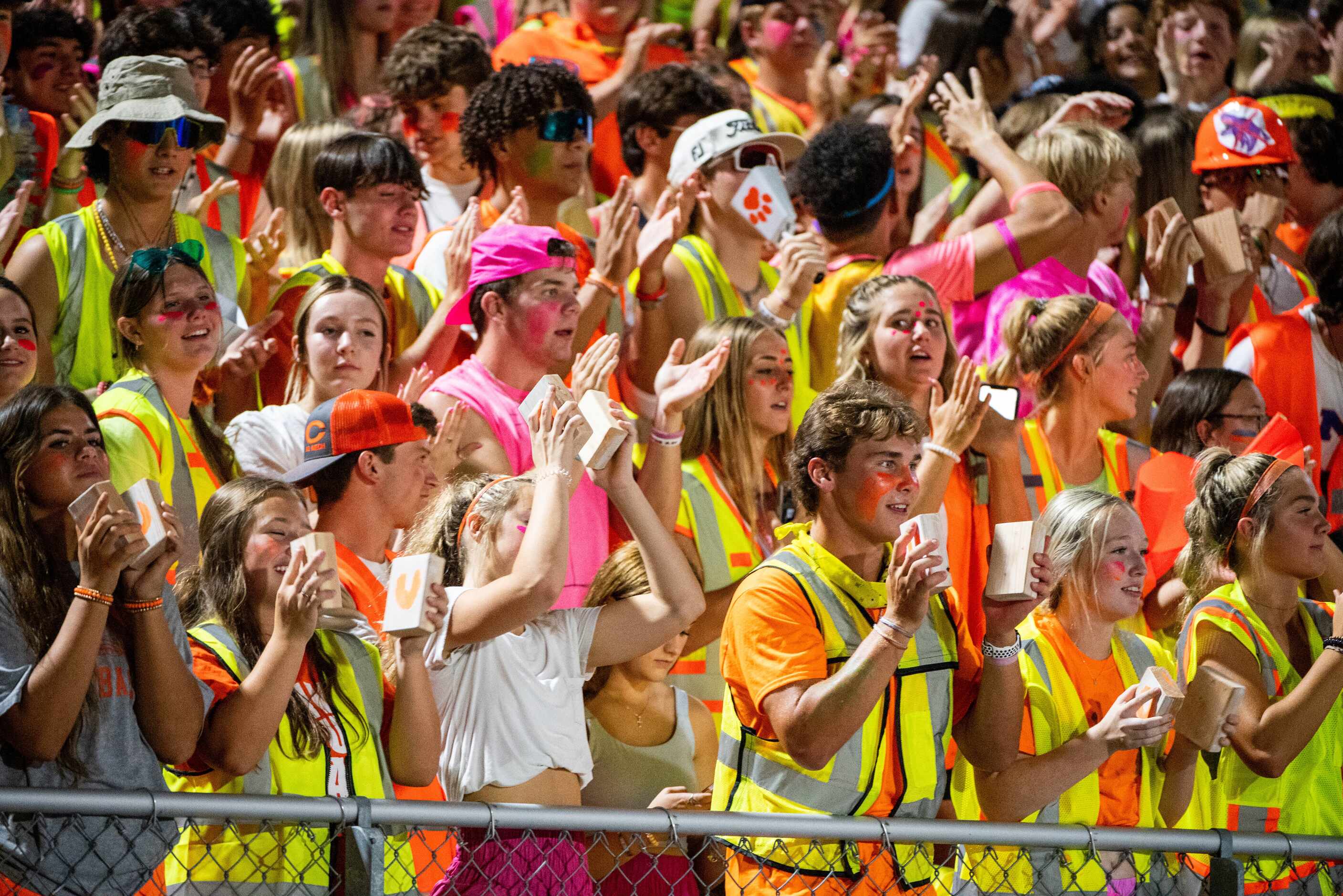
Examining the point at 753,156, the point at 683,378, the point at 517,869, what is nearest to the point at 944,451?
the point at 683,378

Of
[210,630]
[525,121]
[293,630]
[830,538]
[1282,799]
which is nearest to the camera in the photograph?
[293,630]

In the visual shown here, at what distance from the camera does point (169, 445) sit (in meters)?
4.57

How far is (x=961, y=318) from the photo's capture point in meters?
6.27

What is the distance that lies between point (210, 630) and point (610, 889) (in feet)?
3.87

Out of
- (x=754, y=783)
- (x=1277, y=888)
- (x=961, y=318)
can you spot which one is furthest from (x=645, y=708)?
(x=961, y=318)

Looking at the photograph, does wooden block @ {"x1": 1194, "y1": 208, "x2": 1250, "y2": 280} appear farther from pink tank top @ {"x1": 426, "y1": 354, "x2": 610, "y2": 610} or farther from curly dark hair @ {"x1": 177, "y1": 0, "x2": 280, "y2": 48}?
curly dark hair @ {"x1": 177, "y1": 0, "x2": 280, "y2": 48}

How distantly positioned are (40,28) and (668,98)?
2239mm

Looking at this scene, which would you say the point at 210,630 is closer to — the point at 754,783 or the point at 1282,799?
the point at 754,783

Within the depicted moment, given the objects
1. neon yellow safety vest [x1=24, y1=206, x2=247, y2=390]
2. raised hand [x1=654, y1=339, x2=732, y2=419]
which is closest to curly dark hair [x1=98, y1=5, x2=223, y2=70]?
neon yellow safety vest [x1=24, y1=206, x2=247, y2=390]

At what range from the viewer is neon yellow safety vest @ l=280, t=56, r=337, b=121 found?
7.19m

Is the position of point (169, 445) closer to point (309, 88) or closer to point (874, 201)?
point (874, 201)

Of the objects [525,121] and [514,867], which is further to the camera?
[525,121]

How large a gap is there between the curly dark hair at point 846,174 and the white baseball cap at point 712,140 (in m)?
0.17

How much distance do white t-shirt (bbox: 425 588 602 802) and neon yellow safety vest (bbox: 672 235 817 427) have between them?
200 cm
